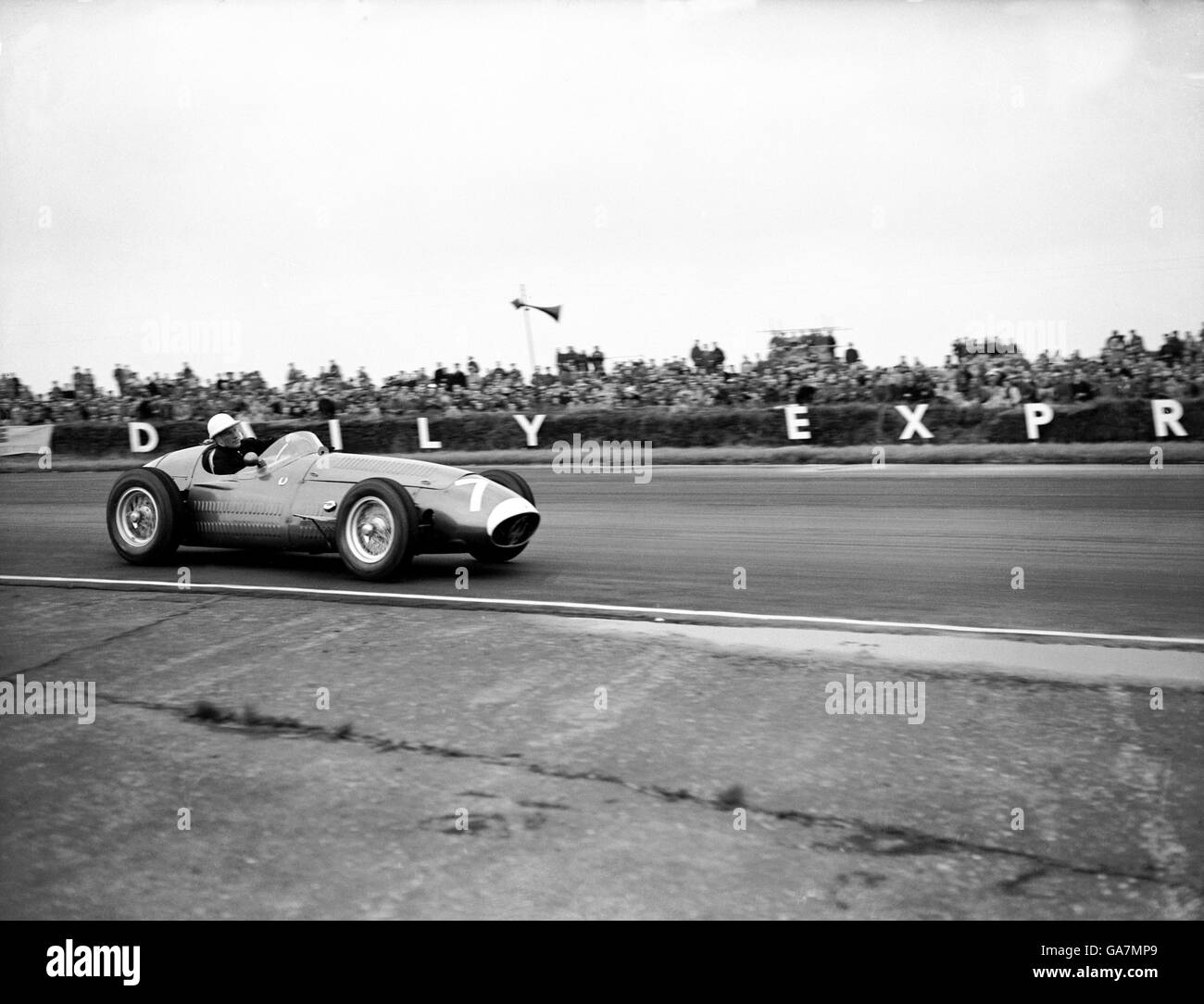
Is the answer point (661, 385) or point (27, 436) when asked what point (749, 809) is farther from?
point (27, 436)

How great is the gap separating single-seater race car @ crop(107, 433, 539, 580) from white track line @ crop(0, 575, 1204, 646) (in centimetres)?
42

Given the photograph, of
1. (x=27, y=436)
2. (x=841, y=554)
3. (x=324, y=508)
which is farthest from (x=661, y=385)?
Result: (x=324, y=508)

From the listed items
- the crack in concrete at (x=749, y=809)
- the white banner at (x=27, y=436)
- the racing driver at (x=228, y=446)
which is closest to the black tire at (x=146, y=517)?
the racing driver at (x=228, y=446)

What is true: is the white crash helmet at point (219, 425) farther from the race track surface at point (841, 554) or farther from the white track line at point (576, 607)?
the white track line at point (576, 607)

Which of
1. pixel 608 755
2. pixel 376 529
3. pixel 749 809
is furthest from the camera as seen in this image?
pixel 376 529

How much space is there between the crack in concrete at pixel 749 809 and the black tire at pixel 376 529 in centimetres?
275

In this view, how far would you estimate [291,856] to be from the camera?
3.10 meters

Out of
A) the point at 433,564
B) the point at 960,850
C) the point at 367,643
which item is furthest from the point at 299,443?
the point at 960,850

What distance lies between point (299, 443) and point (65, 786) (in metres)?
4.66

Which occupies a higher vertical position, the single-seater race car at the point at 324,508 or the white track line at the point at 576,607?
the single-seater race car at the point at 324,508

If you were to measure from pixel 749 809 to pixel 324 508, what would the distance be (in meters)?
4.95

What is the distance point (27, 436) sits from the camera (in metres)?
23.8

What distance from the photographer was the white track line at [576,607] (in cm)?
567

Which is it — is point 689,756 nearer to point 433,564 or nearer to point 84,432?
point 433,564
